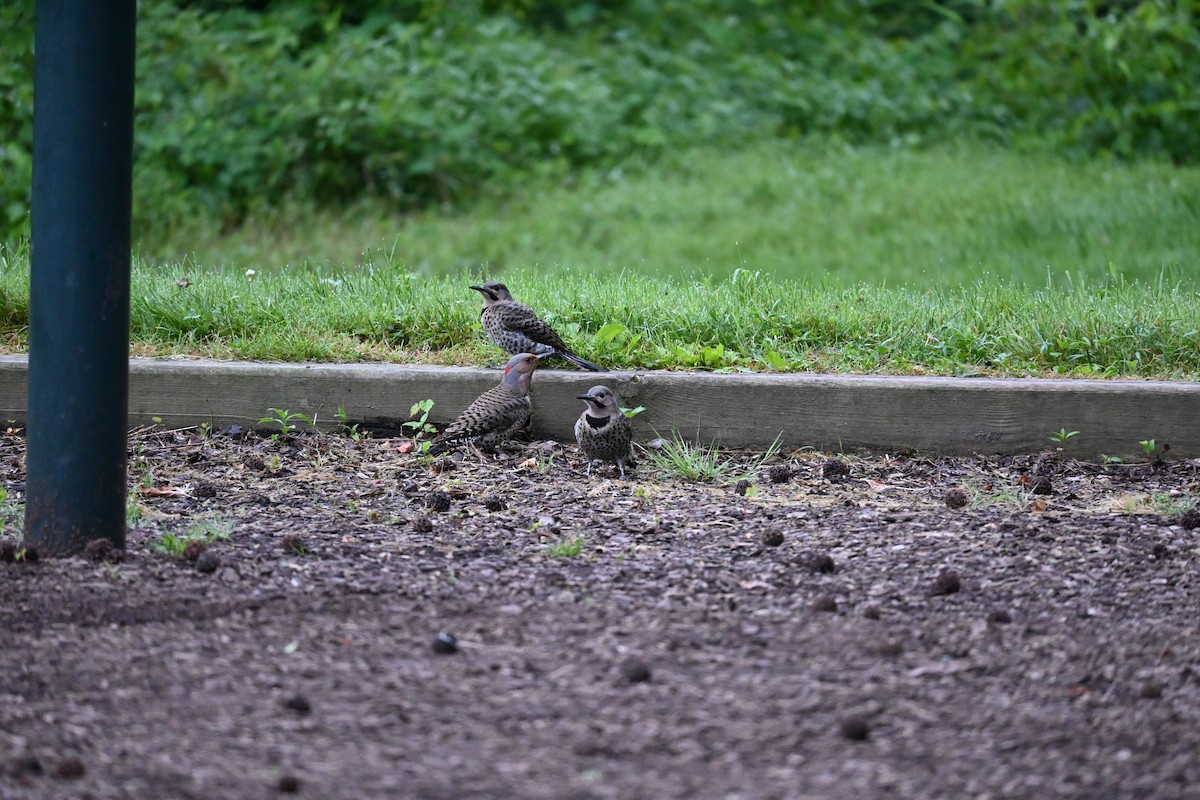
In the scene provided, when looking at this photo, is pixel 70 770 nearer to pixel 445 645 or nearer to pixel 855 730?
pixel 445 645

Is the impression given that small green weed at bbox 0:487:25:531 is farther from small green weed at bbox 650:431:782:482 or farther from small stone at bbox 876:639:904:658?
small stone at bbox 876:639:904:658

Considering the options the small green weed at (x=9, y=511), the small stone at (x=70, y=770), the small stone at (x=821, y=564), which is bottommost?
the small green weed at (x=9, y=511)

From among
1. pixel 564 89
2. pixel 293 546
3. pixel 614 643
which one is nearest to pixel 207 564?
pixel 293 546

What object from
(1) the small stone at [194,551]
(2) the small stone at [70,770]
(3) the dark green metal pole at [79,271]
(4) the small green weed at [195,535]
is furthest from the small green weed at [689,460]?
(2) the small stone at [70,770]

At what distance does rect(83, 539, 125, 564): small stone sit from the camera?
3328 mm

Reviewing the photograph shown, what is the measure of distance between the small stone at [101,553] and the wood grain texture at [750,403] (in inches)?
65.6

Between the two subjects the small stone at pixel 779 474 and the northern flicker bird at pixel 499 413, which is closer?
the small stone at pixel 779 474

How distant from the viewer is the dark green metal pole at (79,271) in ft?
10.4

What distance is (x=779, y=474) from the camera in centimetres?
444

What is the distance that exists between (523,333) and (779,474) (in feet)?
4.11

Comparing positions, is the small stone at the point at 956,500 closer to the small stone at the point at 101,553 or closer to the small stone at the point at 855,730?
the small stone at the point at 855,730

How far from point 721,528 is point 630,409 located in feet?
3.51

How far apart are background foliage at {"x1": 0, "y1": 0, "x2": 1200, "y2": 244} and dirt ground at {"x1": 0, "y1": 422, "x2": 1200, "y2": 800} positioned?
7.82 meters

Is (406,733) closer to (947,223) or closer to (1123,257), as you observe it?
(1123,257)
